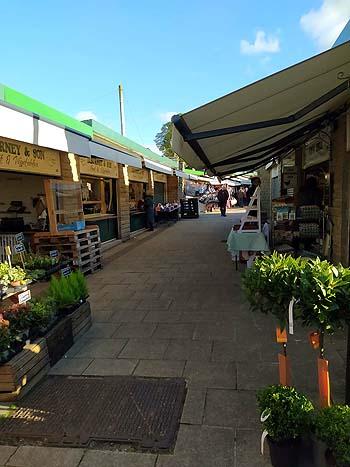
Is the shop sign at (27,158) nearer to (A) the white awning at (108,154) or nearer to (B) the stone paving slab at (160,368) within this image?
(A) the white awning at (108,154)

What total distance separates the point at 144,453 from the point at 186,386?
76cm

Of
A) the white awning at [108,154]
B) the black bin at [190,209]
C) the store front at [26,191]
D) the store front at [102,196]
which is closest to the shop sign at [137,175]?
the store front at [102,196]

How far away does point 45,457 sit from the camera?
2.14 m

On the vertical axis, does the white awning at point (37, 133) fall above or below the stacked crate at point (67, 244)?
Answer: above

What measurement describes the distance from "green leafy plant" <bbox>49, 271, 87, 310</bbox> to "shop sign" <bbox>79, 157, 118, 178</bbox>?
15.7ft

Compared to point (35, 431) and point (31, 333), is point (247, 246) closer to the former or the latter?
point (31, 333)

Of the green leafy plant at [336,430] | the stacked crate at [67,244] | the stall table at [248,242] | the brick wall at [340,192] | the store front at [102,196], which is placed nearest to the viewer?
the green leafy plant at [336,430]

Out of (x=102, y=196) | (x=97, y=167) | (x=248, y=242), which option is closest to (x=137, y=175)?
(x=102, y=196)

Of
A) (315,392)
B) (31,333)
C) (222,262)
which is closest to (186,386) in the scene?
(315,392)

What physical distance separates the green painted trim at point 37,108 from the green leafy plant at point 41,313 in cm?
257

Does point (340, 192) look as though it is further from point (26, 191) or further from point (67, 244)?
point (26, 191)

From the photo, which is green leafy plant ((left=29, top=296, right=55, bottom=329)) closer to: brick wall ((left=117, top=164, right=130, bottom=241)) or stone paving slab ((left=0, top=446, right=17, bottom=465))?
stone paving slab ((left=0, top=446, right=17, bottom=465))

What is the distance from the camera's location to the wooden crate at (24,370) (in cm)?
266

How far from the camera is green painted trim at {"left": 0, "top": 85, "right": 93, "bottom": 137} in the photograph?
16.6 feet
